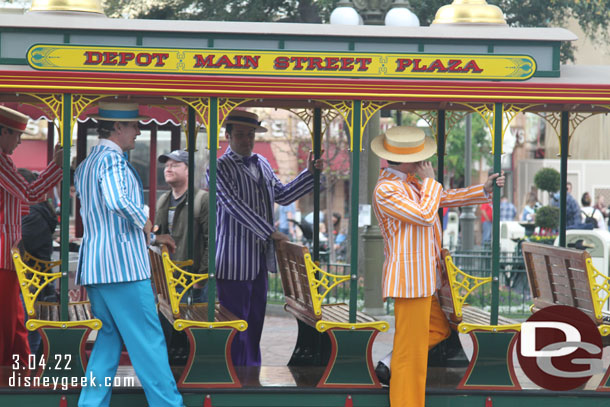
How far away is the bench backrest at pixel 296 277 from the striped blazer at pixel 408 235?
55 cm

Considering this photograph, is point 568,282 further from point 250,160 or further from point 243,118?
point 243,118

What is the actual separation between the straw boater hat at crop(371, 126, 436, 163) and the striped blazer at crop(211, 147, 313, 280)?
1.21 m

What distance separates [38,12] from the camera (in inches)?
240

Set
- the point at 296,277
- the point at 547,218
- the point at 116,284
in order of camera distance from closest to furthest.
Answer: the point at 116,284 < the point at 296,277 < the point at 547,218

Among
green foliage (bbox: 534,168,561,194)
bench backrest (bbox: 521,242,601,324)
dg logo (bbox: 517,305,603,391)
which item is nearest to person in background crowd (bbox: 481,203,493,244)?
green foliage (bbox: 534,168,561,194)

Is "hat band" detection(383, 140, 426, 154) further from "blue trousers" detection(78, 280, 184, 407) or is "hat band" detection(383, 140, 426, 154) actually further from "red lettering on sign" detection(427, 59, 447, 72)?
"blue trousers" detection(78, 280, 184, 407)

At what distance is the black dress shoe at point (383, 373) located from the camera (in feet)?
19.6

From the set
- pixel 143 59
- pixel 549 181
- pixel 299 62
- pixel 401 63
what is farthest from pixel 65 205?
pixel 549 181

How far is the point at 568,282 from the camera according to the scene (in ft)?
20.8

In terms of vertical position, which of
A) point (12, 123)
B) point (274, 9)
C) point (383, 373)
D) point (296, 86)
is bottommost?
point (383, 373)

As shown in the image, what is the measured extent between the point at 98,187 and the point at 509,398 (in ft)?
9.35

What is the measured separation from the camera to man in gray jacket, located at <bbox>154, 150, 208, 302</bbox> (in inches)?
297

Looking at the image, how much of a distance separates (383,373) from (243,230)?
162 cm

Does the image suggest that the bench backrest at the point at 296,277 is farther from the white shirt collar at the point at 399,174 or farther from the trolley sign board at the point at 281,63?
the trolley sign board at the point at 281,63
